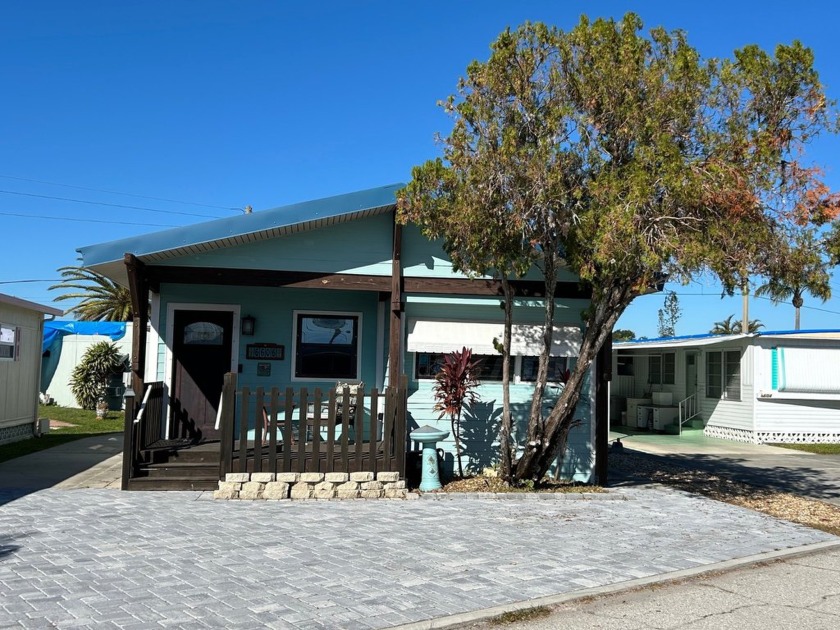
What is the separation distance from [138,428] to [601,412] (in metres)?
6.39

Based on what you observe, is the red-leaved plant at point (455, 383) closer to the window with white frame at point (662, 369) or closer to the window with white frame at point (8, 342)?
the window with white frame at point (8, 342)

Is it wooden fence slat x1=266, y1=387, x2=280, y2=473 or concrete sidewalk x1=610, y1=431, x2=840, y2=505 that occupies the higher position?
wooden fence slat x1=266, y1=387, x2=280, y2=473

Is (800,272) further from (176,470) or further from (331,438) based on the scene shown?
(176,470)

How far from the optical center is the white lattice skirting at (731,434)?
63.8 feet

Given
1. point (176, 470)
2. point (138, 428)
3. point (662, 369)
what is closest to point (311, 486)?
point (176, 470)

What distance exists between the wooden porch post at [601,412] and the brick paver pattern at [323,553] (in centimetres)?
100

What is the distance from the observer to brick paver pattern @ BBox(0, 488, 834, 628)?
16.8ft

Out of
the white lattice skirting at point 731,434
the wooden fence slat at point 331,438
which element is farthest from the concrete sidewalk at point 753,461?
the wooden fence slat at point 331,438

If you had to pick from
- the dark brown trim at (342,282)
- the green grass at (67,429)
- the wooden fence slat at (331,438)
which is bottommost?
the green grass at (67,429)

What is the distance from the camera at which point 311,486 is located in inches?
372

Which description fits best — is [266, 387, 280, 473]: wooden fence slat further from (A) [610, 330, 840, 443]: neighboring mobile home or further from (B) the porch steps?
(A) [610, 330, 840, 443]: neighboring mobile home

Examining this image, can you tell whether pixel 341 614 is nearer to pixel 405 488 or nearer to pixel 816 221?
pixel 405 488

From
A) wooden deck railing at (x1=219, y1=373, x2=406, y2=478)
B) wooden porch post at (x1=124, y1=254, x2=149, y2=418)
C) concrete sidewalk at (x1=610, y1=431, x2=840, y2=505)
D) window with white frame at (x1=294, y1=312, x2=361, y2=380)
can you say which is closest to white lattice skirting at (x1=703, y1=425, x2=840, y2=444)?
concrete sidewalk at (x1=610, y1=431, x2=840, y2=505)

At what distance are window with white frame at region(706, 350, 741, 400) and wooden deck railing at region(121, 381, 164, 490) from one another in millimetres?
15586
